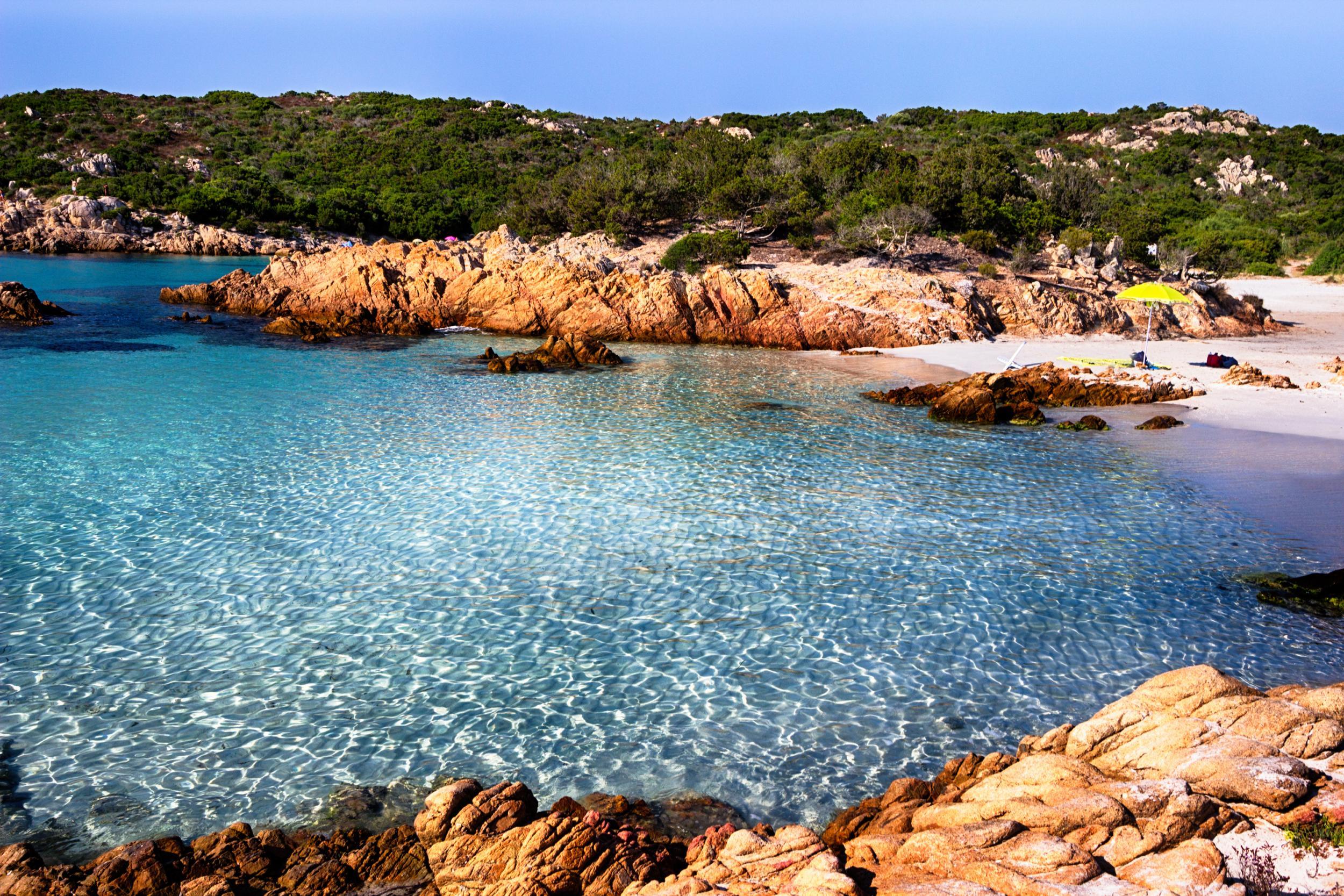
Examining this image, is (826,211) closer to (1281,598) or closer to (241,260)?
(1281,598)

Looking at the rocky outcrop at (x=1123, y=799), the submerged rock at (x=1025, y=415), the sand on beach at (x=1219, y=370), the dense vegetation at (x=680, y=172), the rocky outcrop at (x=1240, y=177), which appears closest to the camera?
the rocky outcrop at (x=1123, y=799)

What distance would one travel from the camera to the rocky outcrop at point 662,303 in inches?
1278

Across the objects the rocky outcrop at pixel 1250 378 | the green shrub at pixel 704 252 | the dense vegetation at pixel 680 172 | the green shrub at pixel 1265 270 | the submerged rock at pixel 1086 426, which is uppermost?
the dense vegetation at pixel 680 172

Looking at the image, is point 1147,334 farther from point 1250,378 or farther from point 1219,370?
point 1250,378

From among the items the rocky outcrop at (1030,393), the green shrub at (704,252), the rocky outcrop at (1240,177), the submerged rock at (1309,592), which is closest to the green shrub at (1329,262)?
the rocky outcrop at (1240,177)

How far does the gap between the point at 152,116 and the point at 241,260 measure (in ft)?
153

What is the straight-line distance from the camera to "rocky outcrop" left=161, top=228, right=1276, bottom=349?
32469 mm

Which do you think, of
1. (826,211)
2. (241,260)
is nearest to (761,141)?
(826,211)

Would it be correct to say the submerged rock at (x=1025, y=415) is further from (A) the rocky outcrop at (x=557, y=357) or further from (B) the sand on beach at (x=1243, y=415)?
(A) the rocky outcrop at (x=557, y=357)

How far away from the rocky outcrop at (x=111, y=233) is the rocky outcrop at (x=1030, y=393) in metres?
52.0

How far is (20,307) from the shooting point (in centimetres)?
3272

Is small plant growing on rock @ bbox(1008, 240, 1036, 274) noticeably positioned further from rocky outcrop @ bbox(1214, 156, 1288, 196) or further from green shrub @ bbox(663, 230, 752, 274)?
rocky outcrop @ bbox(1214, 156, 1288, 196)

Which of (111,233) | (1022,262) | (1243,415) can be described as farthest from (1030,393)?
(111,233)

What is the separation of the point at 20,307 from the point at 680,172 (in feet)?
95.6
